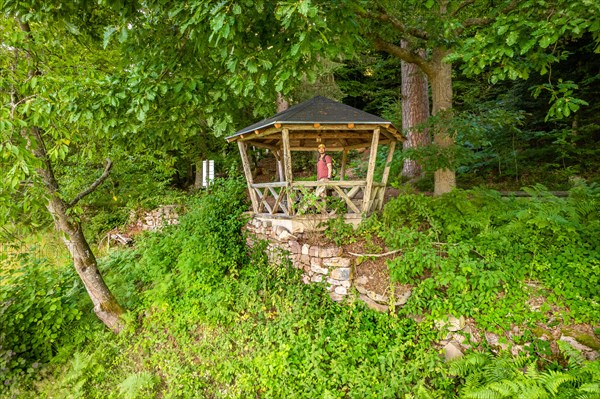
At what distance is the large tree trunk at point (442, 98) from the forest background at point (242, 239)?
0.14ft

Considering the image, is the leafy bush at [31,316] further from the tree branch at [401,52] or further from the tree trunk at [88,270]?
the tree branch at [401,52]

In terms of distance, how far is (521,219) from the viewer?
4.29 m

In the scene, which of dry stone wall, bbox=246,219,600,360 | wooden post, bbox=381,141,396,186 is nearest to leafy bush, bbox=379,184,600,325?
dry stone wall, bbox=246,219,600,360

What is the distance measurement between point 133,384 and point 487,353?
5094mm

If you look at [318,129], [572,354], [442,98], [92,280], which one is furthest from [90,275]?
[442,98]

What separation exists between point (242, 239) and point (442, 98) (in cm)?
538

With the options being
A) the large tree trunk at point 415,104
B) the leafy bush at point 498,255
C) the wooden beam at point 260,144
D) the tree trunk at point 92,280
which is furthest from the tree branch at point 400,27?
the tree trunk at point 92,280

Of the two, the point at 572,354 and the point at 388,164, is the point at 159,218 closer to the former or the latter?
the point at 388,164

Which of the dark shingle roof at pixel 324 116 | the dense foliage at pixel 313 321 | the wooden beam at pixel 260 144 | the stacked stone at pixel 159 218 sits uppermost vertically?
the dark shingle roof at pixel 324 116

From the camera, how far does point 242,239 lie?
6.30m

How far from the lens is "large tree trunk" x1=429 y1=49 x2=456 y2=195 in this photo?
5953 millimetres

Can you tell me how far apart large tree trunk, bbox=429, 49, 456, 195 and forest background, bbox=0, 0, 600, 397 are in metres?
0.04

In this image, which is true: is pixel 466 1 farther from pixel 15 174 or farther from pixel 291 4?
pixel 15 174

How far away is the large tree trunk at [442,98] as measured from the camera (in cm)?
595
